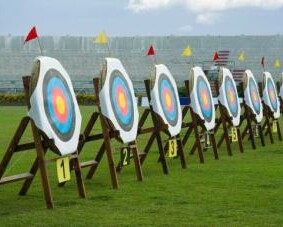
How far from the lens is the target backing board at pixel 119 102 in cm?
781

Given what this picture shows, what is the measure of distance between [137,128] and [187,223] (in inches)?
120

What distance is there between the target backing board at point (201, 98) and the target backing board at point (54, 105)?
11.4ft

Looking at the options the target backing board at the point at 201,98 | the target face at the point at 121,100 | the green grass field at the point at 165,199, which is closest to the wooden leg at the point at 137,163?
the green grass field at the point at 165,199

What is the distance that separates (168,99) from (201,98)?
1400 mm

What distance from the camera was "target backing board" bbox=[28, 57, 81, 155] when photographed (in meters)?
6.47

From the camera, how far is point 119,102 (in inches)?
324

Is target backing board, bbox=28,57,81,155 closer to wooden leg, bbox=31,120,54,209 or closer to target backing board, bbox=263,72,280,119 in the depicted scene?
wooden leg, bbox=31,120,54,209

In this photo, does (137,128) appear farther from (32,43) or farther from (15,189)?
(32,43)

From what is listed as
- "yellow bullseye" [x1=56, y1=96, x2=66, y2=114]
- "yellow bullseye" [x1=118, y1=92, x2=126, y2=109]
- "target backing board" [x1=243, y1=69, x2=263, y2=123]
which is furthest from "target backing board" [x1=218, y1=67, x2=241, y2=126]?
"yellow bullseye" [x1=56, y1=96, x2=66, y2=114]

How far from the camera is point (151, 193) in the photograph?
729 cm

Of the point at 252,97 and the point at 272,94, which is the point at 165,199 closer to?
the point at 252,97

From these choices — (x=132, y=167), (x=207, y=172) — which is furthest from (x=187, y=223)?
(x=132, y=167)

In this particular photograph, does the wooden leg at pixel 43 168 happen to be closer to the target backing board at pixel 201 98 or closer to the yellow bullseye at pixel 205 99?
the target backing board at pixel 201 98

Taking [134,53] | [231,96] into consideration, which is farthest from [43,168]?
[134,53]
